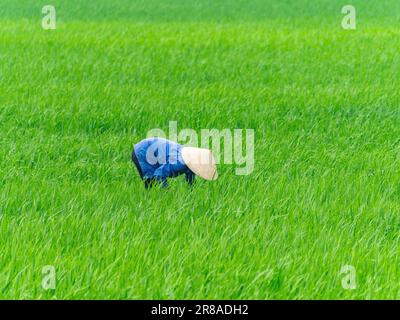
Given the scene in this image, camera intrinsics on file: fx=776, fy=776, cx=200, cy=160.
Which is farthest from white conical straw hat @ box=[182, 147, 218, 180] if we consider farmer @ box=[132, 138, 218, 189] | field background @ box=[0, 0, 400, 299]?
field background @ box=[0, 0, 400, 299]

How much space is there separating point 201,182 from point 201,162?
13.2 inches

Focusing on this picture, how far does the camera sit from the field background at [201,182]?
3.14m

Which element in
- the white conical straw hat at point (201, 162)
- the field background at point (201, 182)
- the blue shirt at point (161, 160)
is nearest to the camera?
the field background at point (201, 182)

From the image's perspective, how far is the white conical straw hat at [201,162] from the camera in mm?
3971

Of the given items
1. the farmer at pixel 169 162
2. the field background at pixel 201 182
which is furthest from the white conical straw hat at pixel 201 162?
the field background at pixel 201 182

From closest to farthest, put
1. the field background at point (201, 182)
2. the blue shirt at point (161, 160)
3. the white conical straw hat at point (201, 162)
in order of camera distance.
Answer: the field background at point (201, 182)
the white conical straw hat at point (201, 162)
the blue shirt at point (161, 160)

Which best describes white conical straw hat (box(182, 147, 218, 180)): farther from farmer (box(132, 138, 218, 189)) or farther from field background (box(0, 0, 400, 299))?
field background (box(0, 0, 400, 299))

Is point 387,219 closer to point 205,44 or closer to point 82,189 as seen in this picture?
point 82,189

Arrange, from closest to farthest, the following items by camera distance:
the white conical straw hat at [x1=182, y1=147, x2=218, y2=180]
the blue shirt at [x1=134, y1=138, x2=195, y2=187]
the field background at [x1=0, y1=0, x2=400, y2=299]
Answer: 1. the field background at [x1=0, y1=0, x2=400, y2=299]
2. the white conical straw hat at [x1=182, y1=147, x2=218, y2=180]
3. the blue shirt at [x1=134, y1=138, x2=195, y2=187]

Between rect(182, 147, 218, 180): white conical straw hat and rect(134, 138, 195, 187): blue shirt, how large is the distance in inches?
3.2

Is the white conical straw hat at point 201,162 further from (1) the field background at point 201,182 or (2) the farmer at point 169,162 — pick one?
(1) the field background at point 201,182

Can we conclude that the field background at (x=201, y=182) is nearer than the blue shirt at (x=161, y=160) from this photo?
Yes

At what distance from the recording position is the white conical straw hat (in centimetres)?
397
